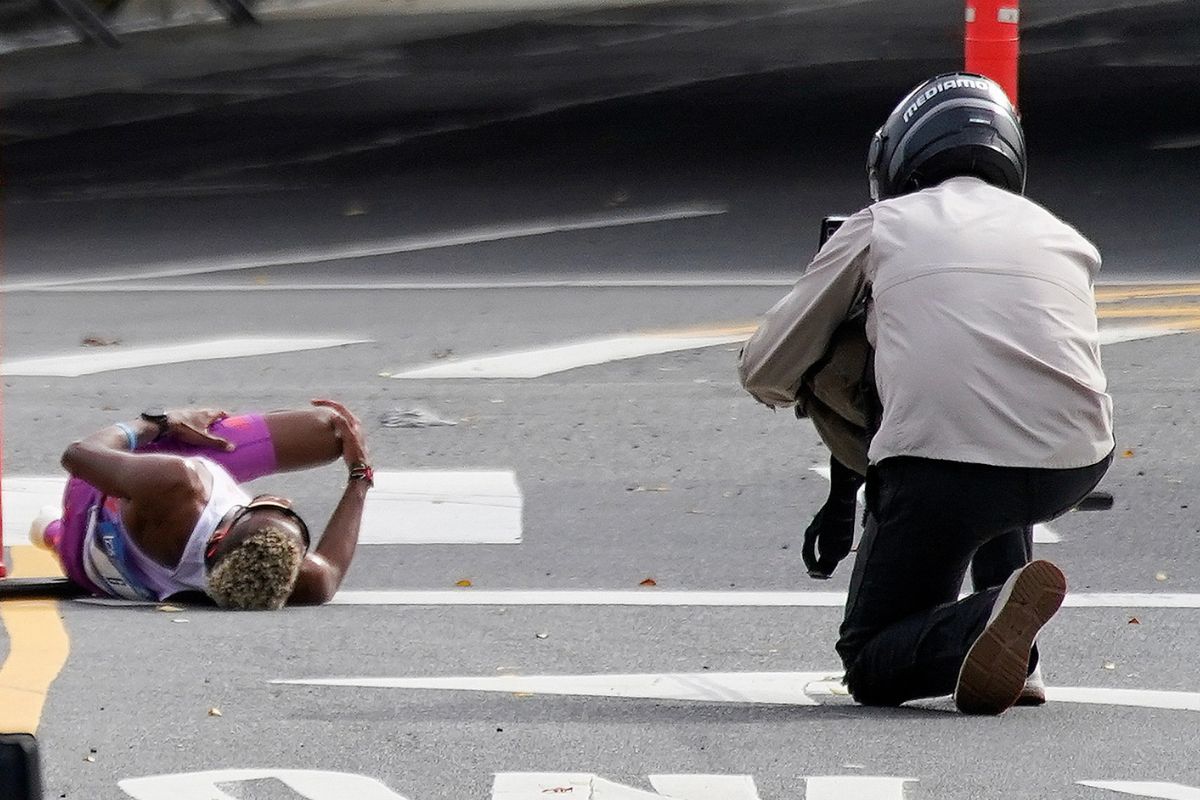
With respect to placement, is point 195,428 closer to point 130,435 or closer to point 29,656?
point 130,435

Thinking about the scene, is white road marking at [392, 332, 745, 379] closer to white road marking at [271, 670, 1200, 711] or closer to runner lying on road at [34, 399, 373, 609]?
runner lying on road at [34, 399, 373, 609]

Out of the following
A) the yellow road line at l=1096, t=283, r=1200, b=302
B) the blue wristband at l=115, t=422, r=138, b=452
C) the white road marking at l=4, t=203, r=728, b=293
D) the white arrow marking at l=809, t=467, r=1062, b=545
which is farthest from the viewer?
the white road marking at l=4, t=203, r=728, b=293

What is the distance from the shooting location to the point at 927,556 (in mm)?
5445

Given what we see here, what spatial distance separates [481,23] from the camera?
2327 centimetres

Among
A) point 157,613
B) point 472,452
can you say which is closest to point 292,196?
point 472,452

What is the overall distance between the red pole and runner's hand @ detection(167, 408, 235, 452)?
12.8 ft

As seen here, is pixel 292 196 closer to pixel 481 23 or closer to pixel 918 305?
pixel 481 23

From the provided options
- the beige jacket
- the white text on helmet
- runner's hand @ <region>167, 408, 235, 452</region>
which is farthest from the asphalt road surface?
the white text on helmet

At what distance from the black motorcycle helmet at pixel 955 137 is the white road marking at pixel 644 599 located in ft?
6.14

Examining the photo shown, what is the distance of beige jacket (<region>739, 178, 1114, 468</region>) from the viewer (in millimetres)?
5324

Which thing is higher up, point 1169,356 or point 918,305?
point 918,305

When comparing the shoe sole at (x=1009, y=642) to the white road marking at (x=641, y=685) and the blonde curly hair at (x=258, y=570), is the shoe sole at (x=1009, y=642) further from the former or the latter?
the blonde curly hair at (x=258, y=570)

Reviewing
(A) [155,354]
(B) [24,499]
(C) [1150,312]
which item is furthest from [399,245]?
(B) [24,499]

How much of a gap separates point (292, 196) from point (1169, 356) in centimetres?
707
